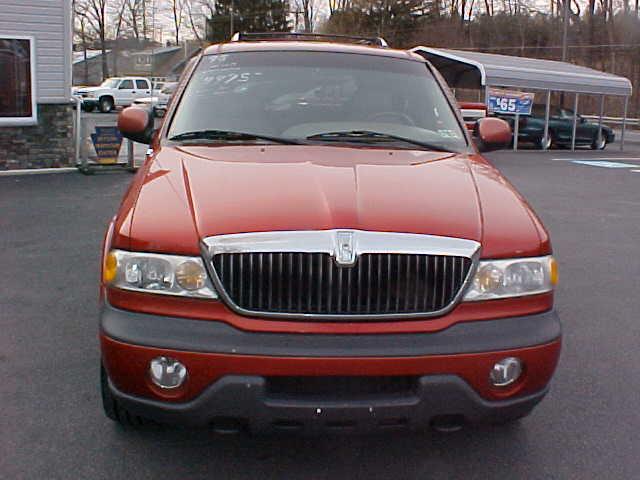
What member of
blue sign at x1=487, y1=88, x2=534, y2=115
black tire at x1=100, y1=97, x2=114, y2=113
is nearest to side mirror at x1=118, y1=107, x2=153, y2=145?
blue sign at x1=487, y1=88, x2=534, y2=115

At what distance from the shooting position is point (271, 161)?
3.46m

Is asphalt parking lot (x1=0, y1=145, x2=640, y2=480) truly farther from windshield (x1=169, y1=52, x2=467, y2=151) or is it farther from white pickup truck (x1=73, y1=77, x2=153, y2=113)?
white pickup truck (x1=73, y1=77, x2=153, y2=113)

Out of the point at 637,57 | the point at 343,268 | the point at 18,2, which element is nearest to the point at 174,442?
the point at 343,268

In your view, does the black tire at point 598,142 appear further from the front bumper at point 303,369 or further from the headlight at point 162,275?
the headlight at point 162,275

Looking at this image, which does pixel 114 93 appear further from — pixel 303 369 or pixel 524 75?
pixel 303 369

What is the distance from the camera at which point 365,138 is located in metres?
4.00

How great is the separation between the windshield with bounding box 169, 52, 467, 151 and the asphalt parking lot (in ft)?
4.93

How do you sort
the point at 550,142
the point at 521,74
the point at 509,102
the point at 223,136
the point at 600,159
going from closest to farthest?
1. the point at 223,136
2. the point at 600,159
3. the point at 521,74
4. the point at 509,102
5. the point at 550,142

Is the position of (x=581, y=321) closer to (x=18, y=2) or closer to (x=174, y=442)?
(x=174, y=442)

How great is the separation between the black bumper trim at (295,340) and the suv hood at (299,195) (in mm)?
287

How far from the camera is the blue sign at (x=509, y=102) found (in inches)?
906

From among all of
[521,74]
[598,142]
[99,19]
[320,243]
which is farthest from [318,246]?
[99,19]

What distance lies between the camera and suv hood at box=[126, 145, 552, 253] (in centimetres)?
279

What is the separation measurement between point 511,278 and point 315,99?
1.79m
